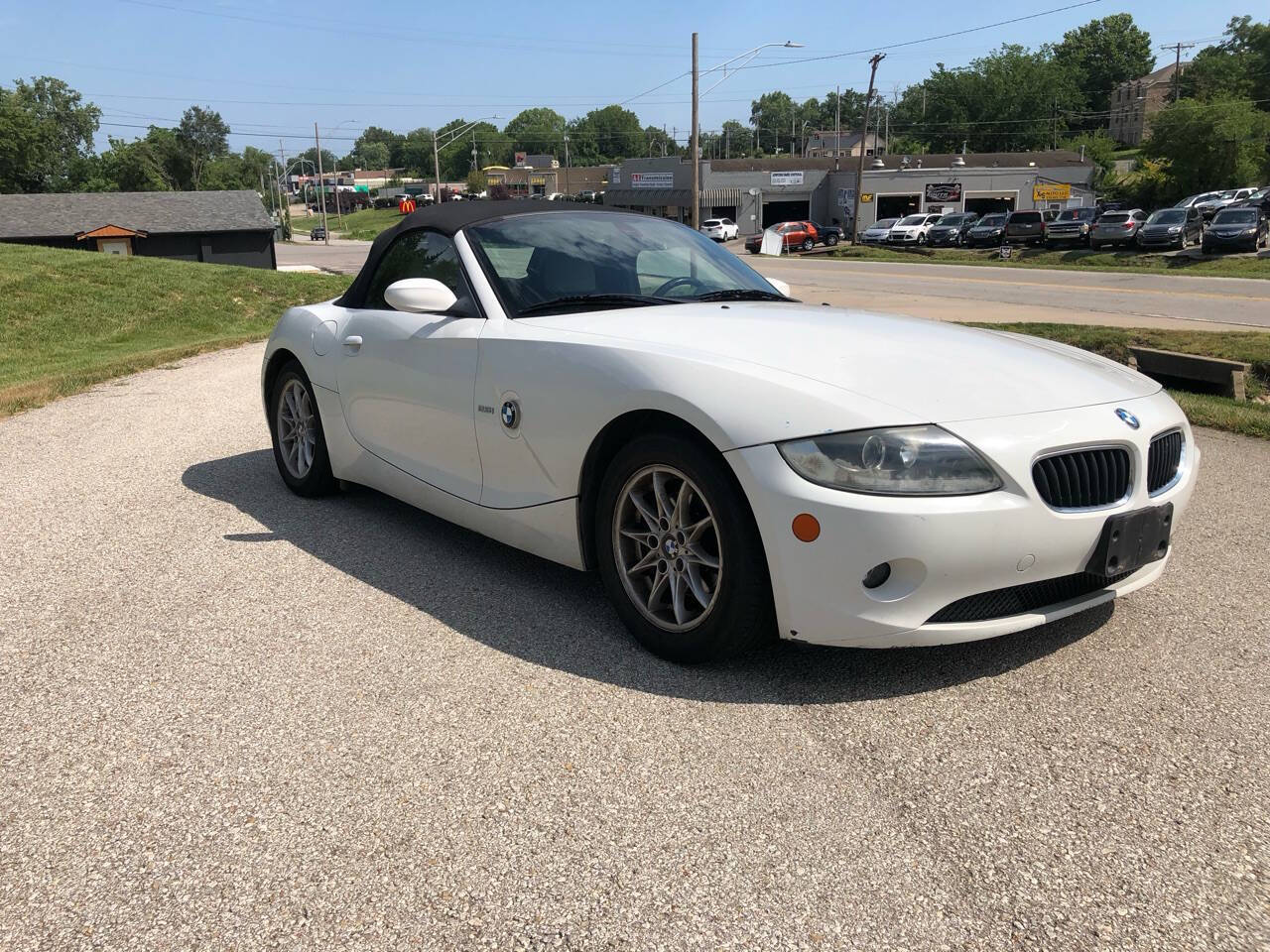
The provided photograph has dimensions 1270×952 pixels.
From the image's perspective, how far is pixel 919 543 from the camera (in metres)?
2.94

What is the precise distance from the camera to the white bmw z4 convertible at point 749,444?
9.86 feet

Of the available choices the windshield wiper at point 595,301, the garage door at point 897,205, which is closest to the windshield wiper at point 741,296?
the windshield wiper at point 595,301

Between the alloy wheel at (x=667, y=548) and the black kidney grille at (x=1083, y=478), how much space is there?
3.19ft

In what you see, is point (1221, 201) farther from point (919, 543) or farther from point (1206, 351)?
point (919, 543)

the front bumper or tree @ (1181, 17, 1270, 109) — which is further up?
tree @ (1181, 17, 1270, 109)

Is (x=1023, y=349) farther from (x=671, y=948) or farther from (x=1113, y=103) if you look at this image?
(x=1113, y=103)

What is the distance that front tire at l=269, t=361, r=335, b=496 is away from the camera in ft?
18.1

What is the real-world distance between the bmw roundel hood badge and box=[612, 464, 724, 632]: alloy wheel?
52.1 inches

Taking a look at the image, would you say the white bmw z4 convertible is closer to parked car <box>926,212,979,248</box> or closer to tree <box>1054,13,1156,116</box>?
parked car <box>926,212,979,248</box>

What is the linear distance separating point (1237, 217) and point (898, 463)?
39.3m

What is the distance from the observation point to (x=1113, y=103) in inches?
5640

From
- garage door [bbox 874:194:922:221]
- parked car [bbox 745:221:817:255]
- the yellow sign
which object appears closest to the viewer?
parked car [bbox 745:221:817:255]

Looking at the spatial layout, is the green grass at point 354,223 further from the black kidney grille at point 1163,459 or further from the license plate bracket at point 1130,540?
the license plate bracket at point 1130,540

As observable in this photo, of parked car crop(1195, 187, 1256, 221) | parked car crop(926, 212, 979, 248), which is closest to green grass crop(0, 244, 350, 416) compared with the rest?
parked car crop(926, 212, 979, 248)
